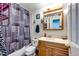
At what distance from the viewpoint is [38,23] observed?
→ 52.1 inches

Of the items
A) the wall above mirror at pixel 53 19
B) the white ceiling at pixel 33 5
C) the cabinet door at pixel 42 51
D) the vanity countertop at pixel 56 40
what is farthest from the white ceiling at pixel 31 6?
the cabinet door at pixel 42 51

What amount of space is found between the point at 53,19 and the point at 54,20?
2 cm

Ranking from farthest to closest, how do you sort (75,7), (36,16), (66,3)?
(36,16) → (66,3) → (75,7)

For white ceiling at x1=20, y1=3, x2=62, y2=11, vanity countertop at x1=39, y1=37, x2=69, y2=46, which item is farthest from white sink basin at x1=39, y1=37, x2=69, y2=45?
white ceiling at x1=20, y1=3, x2=62, y2=11

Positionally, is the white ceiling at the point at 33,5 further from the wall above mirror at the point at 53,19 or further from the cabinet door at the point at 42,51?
the cabinet door at the point at 42,51

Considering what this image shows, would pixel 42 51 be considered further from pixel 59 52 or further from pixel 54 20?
pixel 54 20

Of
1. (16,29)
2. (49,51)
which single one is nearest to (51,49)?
(49,51)

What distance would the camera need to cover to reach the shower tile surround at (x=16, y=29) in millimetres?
1155

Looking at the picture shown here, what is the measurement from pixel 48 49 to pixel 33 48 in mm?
197

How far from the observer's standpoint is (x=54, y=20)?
4.33 feet

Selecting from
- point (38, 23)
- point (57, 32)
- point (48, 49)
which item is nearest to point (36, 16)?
point (38, 23)

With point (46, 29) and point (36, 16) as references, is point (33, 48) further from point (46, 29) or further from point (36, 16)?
point (36, 16)

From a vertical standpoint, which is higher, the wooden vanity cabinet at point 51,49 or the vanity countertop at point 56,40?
the vanity countertop at point 56,40

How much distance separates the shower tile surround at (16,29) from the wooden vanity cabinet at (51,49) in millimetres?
195
